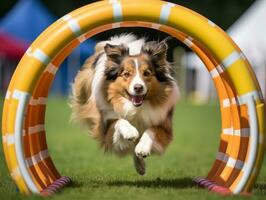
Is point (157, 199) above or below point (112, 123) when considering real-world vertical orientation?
below

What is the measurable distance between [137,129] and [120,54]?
0.91 m

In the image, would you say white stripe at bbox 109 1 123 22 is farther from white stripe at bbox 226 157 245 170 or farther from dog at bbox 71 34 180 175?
white stripe at bbox 226 157 245 170

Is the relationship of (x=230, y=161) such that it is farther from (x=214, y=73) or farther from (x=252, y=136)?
(x=214, y=73)

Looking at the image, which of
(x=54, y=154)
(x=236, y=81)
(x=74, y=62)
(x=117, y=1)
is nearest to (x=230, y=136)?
(x=236, y=81)

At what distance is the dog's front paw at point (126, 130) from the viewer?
18.3 ft

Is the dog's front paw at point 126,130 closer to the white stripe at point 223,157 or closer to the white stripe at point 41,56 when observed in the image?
the white stripe at point 223,157

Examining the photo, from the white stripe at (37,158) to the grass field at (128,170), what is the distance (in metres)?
0.33

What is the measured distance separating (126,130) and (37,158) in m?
0.99

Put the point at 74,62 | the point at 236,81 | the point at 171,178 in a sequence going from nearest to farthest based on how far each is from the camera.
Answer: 1. the point at 236,81
2. the point at 171,178
3. the point at 74,62

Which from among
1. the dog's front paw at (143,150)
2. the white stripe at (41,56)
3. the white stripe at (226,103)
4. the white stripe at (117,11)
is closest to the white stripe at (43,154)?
the dog's front paw at (143,150)

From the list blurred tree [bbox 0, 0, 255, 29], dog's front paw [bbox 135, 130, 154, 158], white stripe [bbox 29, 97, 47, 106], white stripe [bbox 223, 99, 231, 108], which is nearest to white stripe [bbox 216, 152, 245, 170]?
white stripe [bbox 223, 99, 231, 108]

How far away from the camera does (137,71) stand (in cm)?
560

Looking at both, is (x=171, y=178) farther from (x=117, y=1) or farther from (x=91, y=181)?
(x=117, y=1)

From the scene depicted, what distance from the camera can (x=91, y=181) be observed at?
6043 mm
